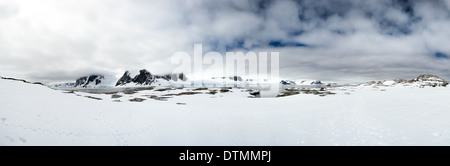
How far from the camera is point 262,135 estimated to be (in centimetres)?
980
